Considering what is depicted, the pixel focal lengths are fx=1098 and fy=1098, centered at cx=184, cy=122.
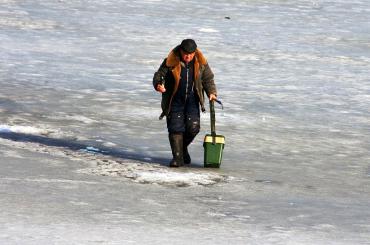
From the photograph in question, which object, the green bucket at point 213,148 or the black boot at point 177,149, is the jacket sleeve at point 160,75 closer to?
the black boot at point 177,149

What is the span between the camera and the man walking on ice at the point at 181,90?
40.1ft

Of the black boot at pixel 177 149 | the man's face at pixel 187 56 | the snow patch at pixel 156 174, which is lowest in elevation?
the snow patch at pixel 156 174

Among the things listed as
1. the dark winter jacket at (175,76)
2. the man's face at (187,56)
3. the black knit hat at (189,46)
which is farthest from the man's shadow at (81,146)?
the black knit hat at (189,46)

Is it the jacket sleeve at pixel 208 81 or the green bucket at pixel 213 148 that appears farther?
the jacket sleeve at pixel 208 81

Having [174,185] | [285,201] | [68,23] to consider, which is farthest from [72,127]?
[68,23]

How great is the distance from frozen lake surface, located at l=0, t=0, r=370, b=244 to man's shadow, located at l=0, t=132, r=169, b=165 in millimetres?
25

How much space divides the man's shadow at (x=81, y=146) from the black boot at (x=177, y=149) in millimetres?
403

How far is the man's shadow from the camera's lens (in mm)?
13047

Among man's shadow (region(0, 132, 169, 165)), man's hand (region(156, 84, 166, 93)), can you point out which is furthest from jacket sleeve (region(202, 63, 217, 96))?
man's shadow (region(0, 132, 169, 165))

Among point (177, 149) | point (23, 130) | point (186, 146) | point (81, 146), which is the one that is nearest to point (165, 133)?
point (81, 146)

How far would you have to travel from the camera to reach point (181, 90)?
12.3 meters

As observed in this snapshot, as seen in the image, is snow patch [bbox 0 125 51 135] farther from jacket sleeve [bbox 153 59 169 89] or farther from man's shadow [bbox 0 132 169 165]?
jacket sleeve [bbox 153 59 169 89]

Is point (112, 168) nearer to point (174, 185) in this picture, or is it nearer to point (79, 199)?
point (174, 185)

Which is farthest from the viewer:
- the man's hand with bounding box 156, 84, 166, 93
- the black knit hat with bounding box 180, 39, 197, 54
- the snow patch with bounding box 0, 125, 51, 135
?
the snow patch with bounding box 0, 125, 51, 135
